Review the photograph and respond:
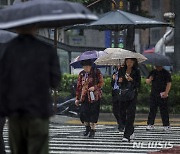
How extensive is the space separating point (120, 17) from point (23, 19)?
357 inches

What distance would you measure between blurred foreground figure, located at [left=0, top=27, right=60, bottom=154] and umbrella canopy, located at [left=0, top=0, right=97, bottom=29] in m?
0.18

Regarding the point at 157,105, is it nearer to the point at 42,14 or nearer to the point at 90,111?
the point at 90,111

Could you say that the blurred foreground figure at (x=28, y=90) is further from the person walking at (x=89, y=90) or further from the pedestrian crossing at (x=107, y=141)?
the person walking at (x=89, y=90)

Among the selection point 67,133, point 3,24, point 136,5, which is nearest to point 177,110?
point 67,133

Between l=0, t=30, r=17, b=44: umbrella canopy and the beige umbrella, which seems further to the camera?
the beige umbrella

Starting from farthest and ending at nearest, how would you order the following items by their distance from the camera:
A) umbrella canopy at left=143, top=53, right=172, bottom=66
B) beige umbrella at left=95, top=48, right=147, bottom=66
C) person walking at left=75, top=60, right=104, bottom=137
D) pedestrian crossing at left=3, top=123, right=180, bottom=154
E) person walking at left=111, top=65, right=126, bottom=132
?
umbrella canopy at left=143, top=53, right=172, bottom=66
person walking at left=111, top=65, right=126, bottom=132
beige umbrella at left=95, top=48, right=147, bottom=66
person walking at left=75, top=60, right=104, bottom=137
pedestrian crossing at left=3, top=123, right=180, bottom=154

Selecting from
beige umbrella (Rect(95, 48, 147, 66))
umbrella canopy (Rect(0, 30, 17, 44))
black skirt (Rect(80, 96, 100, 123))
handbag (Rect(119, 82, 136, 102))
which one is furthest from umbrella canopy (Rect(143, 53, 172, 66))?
umbrella canopy (Rect(0, 30, 17, 44))

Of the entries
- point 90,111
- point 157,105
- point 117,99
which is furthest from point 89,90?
point 157,105

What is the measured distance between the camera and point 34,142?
5.75m

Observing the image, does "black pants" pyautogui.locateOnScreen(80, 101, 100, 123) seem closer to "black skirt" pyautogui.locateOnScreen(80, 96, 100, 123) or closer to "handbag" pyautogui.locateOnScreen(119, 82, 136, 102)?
"black skirt" pyautogui.locateOnScreen(80, 96, 100, 123)

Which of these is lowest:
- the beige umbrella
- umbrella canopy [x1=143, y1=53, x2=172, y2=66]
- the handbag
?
umbrella canopy [x1=143, y1=53, x2=172, y2=66]

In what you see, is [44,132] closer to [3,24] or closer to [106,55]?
[3,24]

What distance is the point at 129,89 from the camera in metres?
11.6

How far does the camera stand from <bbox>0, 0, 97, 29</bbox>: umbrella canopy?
234 inches
